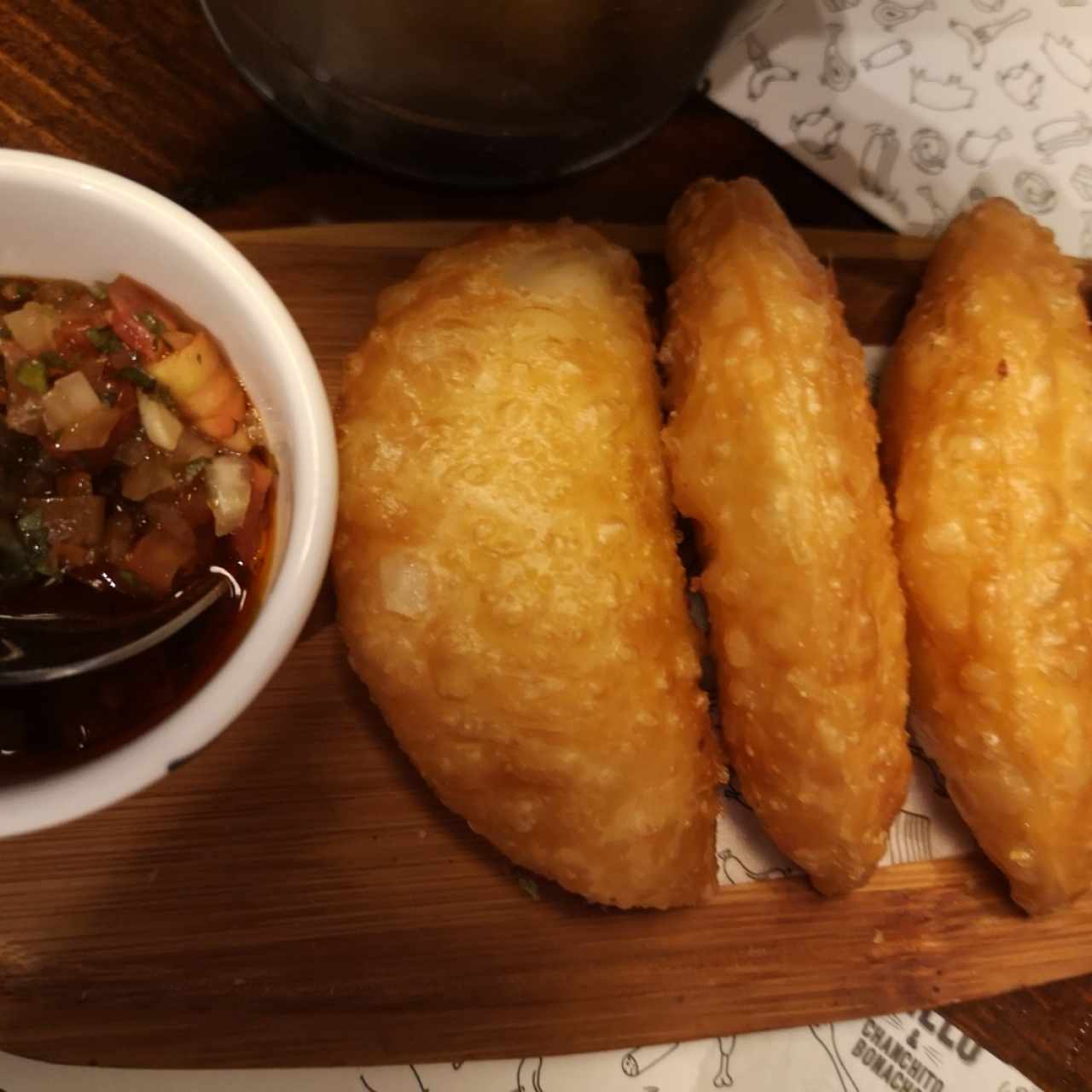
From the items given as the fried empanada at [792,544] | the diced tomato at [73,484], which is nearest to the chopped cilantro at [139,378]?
the diced tomato at [73,484]

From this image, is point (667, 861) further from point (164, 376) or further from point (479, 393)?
point (164, 376)

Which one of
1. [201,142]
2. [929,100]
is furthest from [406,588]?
[929,100]

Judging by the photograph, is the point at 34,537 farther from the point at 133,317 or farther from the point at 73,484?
the point at 133,317

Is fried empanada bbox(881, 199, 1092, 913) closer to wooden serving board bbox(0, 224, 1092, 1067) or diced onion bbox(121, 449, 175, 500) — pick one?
wooden serving board bbox(0, 224, 1092, 1067)

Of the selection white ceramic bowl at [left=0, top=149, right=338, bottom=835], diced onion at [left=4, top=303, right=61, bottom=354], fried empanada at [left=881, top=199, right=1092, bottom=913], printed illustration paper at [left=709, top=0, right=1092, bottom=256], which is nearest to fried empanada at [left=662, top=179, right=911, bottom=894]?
fried empanada at [left=881, top=199, right=1092, bottom=913]

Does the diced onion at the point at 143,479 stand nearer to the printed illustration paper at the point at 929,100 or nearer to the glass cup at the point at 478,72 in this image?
the glass cup at the point at 478,72

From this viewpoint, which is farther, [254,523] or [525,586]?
[525,586]
